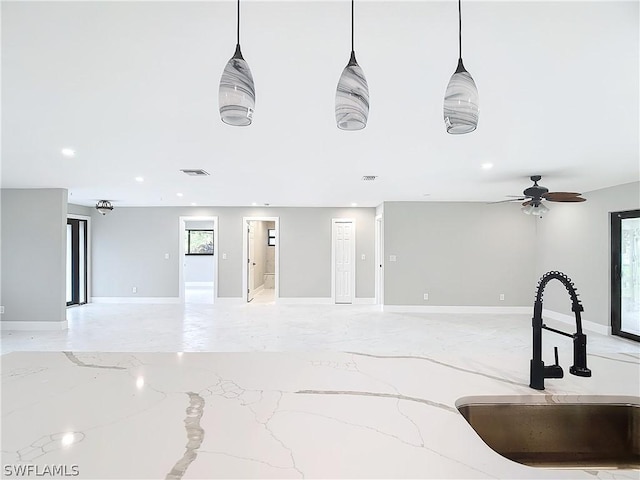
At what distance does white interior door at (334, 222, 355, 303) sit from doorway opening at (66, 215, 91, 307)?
5.95 metres

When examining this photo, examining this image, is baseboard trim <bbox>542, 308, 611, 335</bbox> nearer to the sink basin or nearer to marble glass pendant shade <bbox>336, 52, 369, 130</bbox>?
the sink basin

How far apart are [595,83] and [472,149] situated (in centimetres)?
146

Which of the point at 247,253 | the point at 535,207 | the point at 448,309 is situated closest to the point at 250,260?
the point at 247,253

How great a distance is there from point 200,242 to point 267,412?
40.4 ft

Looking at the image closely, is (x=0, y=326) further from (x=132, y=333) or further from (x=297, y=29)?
(x=297, y=29)

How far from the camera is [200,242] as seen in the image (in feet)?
41.6

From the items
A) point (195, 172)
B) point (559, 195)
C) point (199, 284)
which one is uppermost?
point (195, 172)

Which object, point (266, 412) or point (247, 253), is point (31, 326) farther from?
point (266, 412)

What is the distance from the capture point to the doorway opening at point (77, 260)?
8391 millimetres

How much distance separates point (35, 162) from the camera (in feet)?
14.0

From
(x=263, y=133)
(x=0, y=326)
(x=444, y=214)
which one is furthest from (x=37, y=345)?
(x=444, y=214)

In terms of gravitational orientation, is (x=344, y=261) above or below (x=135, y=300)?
above

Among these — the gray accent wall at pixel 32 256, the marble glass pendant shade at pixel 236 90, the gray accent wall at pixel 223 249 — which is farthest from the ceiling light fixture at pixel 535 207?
the gray accent wall at pixel 32 256

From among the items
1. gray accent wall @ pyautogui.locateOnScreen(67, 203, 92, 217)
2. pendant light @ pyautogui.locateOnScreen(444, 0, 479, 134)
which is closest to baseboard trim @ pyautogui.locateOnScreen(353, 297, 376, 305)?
gray accent wall @ pyautogui.locateOnScreen(67, 203, 92, 217)
